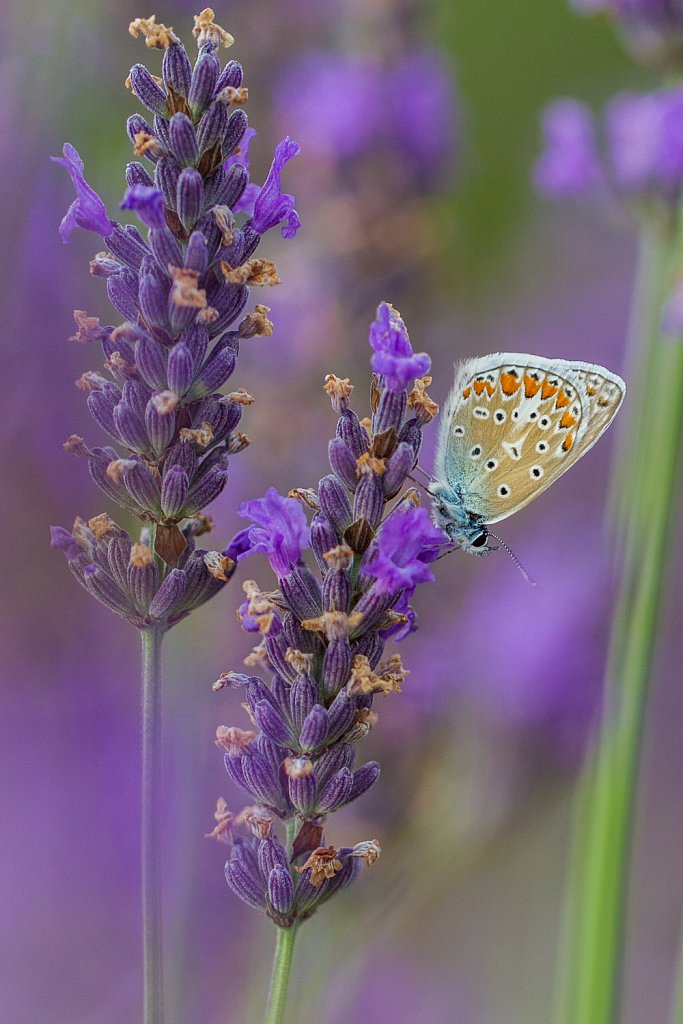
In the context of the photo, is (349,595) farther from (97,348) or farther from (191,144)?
(97,348)

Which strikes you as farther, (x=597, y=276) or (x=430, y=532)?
(x=597, y=276)

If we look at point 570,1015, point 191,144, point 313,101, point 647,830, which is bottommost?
point 647,830

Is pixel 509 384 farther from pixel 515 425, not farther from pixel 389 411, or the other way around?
pixel 389 411

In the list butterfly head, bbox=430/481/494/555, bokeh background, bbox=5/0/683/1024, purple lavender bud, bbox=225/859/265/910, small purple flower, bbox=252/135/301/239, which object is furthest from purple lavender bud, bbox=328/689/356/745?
bokeh background, bbox=5/0/683/1024

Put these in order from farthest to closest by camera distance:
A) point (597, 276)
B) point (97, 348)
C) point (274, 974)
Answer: point (597, 276), point (97, 348), point (274, 974)

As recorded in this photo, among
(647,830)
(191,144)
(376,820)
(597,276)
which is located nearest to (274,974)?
(191,144)

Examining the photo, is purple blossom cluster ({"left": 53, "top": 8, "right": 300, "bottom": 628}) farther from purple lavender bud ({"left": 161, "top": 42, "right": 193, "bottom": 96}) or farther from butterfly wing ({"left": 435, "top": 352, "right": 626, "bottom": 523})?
butterfly wing ({"left": 435, "top": 352, "right": 626, "bottom": 523})

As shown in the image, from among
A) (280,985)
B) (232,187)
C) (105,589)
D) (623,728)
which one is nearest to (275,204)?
(232,187)
